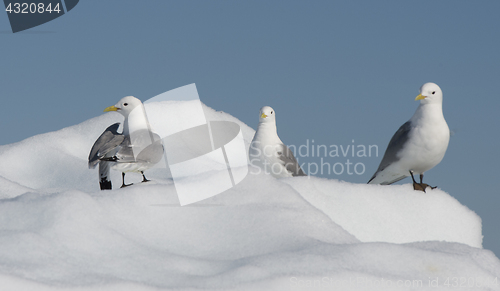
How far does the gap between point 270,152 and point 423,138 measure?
2071 millimetres

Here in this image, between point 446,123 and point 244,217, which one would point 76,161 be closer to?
point 244,217

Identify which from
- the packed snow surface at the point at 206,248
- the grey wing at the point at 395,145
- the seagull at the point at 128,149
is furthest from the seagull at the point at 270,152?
the packed snow surface at the point at 206,248

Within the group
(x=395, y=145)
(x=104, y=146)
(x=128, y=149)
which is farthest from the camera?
(x=395, y=145)

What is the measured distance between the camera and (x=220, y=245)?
2.85 m

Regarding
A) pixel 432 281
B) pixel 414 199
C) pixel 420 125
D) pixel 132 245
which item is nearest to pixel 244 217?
pixel 132 245

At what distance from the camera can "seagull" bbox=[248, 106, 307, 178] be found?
6.26m

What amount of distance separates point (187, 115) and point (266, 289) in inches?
239

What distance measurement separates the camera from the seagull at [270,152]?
6.26 m

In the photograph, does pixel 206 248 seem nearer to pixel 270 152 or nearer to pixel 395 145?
pixel 270 152

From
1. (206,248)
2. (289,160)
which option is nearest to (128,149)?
(206,248)

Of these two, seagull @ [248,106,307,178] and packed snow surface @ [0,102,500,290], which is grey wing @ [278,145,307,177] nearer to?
seagull @ [248,106,307,178]

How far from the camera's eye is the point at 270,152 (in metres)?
6.26

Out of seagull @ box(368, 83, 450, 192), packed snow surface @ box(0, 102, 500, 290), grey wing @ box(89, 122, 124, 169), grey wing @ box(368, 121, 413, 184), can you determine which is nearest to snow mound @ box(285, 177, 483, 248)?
seagull @ box(368, 83, 450, 192)

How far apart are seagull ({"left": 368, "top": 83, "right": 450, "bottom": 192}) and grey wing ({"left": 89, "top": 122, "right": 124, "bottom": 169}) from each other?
354 centimetres
